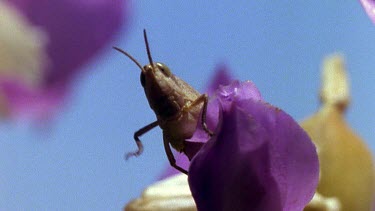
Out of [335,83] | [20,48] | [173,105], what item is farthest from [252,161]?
[20,48]

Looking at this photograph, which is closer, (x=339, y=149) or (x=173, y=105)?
(x=173, y=105)

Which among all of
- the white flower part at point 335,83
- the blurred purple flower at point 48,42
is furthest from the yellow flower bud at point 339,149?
the blurred purple flower at point 48,42

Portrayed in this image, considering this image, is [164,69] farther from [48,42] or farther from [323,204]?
[48,42]

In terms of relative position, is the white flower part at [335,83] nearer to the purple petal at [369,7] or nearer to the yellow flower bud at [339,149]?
the yellow flower bud at [339,149]

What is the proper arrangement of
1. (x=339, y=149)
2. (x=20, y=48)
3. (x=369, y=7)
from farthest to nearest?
1. (x=20, y=48)
2. (x=339, y=149)
3. (x=369, y=7)

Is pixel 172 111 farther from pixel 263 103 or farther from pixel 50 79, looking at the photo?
pixel 50 79

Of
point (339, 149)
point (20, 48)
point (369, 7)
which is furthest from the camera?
point (20, 48)

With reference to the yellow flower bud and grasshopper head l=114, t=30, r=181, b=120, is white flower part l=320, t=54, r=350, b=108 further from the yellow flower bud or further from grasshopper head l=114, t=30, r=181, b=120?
grasshopper head l=114, t=30, r=181, b=120
